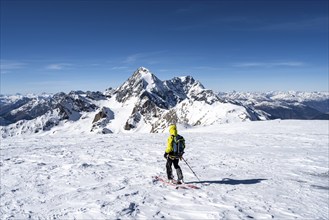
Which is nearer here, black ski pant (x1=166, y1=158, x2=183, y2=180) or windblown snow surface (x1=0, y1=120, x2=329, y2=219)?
windblown snow surface (x1=0, y1=120, x2=329, y2=219)

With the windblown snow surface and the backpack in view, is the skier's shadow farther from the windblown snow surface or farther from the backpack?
the backpack

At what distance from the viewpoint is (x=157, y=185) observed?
12875 millimetres

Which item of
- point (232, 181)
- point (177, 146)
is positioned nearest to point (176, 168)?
point (177, 146)

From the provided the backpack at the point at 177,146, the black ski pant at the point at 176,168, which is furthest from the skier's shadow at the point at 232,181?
the backpack at the point at 177,146

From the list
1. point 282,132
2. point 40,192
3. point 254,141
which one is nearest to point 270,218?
point 40,192

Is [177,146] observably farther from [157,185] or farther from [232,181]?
[232,181]

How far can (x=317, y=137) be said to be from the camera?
3144 cm

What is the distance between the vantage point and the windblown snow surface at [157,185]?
9.88 m

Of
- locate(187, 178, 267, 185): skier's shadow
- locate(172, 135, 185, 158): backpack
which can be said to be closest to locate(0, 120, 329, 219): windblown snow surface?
locate(187, 178, 267, 185): skier's shadow

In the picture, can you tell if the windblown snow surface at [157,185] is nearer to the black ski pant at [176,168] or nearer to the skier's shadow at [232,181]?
the skier's shadow at [232,181]

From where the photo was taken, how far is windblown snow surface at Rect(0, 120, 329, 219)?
9883 millimetres

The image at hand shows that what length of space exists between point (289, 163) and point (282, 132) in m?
18.1

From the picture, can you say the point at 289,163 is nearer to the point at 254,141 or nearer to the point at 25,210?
the point at 254,141

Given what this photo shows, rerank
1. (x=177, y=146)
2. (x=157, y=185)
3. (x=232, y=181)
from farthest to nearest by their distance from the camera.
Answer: (x=232, y=181) < (x=157, y=185) < (x=177, y=146)
